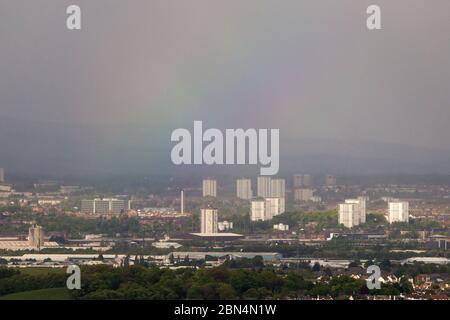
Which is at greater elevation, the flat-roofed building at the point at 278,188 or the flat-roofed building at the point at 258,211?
the flat-roofed building at the point at 278,188

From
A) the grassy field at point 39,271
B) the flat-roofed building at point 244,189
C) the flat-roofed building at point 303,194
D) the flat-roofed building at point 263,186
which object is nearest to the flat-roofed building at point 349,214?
the flat-roofed building at point 303,194

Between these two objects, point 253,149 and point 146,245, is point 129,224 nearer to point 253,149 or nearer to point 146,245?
point 146,245

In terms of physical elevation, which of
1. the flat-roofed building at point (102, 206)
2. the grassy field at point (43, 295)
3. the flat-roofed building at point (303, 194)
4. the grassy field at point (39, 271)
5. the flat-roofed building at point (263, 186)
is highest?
the flat-roofed building at point (263, 186)

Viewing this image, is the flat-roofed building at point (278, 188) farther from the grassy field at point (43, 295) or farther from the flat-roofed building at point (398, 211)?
the grassy field at point (43, 295)

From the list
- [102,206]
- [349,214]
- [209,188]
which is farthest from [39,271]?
[349,214]

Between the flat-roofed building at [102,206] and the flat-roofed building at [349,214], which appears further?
the flat-roofed building at [349,214]

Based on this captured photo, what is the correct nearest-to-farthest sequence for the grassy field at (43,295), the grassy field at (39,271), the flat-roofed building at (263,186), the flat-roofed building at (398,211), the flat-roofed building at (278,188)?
the grassy field at (43,295), the grassy field at (39,271), the flat-roofed building at (263,186), the flat-roofed building at (278,188), the flat-roofed building at (398,211)

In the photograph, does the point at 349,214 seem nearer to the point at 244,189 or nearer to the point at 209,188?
the point at 244,189

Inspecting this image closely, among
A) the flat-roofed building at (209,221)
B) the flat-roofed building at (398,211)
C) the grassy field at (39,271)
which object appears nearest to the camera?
the grassy field at (39,271)
